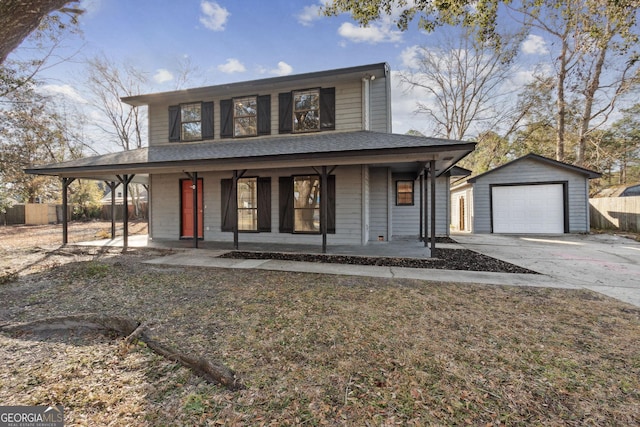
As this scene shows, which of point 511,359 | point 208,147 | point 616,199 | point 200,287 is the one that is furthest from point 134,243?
point 616,199

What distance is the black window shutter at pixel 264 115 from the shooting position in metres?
9.39

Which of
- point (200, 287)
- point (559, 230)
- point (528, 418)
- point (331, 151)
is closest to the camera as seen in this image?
point (528, 418)

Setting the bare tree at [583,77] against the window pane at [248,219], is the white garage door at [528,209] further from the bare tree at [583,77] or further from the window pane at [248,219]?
the window pane at [248,219]

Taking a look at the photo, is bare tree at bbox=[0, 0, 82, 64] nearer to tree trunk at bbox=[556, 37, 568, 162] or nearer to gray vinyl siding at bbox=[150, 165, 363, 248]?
gray vinyl siding at bbox=[150, 165, 363, 248]

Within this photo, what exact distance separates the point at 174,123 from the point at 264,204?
4.83 metres

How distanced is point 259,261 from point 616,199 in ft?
56.4

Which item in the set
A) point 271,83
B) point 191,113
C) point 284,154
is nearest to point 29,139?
point 191,113

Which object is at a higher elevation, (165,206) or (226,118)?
(226,118)

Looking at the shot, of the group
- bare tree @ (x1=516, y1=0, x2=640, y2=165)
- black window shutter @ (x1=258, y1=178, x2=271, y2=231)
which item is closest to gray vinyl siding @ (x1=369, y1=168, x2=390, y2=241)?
black window shutter @ (x1=258, y1=178, x2=271, y2=231)

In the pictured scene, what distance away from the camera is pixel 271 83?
29.2ft

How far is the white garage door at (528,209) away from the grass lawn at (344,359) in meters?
9.79

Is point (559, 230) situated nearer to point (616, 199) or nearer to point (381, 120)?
point (616, 199)

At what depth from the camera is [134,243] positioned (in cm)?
953

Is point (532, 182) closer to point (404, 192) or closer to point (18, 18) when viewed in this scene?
point (404, 192)
